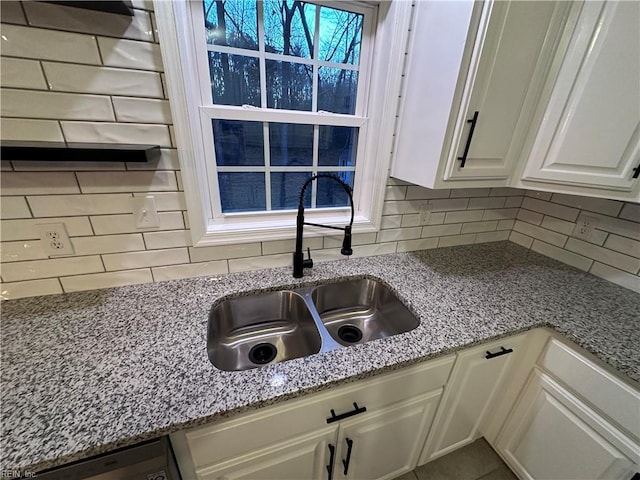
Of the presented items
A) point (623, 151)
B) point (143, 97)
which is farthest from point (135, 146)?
point (623, 151)

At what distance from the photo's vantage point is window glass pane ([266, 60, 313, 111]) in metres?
0.99

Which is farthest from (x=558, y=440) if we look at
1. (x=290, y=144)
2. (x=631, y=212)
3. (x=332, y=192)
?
(x=290, y=144)

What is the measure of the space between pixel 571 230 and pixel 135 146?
77.6 inches

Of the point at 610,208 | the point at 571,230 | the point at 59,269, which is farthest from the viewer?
the point at 571,230

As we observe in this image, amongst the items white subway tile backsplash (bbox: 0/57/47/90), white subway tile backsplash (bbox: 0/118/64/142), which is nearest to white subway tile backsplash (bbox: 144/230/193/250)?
white subway tile backsplash (bbox: 0/118/64/142)

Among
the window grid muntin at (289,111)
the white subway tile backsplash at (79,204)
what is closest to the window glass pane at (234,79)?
the window grid muntin at (289,111)

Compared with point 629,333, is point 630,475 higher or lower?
lower

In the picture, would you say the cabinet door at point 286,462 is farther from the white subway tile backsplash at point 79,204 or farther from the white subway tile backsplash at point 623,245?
the white subway tile backsplash at point 623,245

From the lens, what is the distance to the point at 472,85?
2.81 feet

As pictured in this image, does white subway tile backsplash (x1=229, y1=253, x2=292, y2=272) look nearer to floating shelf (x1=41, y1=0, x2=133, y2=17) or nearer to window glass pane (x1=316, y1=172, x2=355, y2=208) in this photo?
window glass pane (x1=316, y1=172, x2=355, y2=208)

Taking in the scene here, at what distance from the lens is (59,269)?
91cm

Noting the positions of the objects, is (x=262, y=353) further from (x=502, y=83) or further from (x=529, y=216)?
(x=529, y=216)

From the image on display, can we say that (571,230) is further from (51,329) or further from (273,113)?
(51,329)

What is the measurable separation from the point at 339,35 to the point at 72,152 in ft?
3.32
